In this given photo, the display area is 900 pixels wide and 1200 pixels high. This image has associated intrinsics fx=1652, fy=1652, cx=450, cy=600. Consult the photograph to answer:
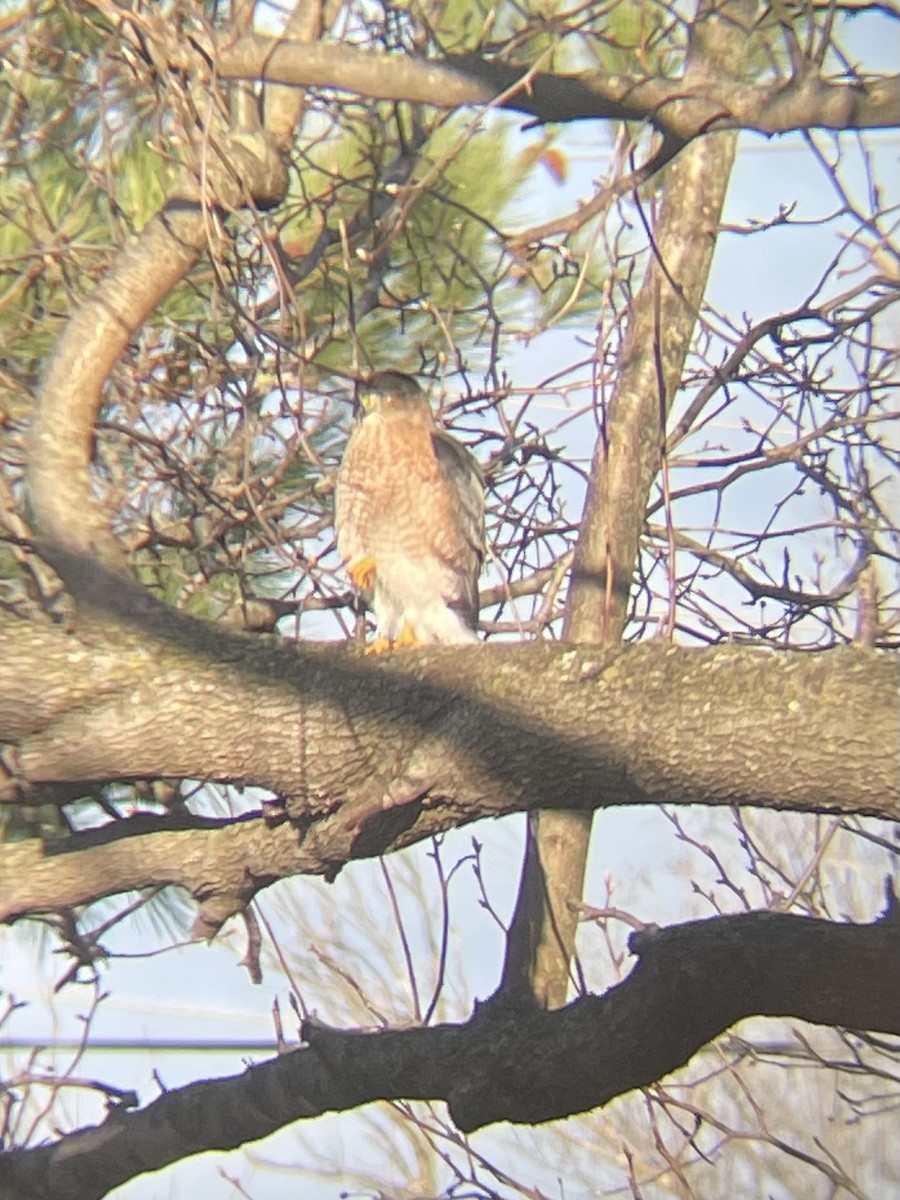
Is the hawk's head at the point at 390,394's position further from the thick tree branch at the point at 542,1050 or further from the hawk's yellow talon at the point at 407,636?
the thick tree branch at the point at 542,1050

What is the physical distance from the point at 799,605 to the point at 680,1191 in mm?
1327

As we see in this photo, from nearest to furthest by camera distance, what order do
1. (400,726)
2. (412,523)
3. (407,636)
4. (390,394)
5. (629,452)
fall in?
(400,726), (390,394), (629,452), (407,636), (412,523)

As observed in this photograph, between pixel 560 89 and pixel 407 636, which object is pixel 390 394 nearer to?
pixel 407 636

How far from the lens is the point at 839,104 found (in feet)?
7.61

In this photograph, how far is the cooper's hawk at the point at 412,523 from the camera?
3.90m

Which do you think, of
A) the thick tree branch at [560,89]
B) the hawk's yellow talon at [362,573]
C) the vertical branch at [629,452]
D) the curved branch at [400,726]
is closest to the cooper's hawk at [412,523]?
the hawk's yellow talon at [362,573]

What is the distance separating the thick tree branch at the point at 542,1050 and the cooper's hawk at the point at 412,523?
4.27ft

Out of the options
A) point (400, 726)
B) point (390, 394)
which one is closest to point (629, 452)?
point (390, 394)

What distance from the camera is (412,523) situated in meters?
4.12

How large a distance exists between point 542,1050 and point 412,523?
191 centimetres

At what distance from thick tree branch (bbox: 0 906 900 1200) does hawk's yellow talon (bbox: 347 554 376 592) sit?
1.35 metres

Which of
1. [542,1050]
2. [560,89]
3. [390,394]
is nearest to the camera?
[542,1050]

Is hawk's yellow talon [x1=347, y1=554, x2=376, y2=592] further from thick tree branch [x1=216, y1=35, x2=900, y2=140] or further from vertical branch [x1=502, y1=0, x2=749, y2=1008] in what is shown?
thick tree branch [x1=216, y1=35, x2=900, y2=140]

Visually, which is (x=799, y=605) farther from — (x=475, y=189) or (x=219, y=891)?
(x=219, y=891)
